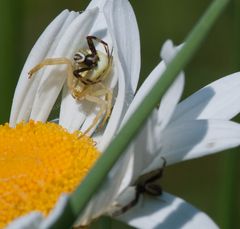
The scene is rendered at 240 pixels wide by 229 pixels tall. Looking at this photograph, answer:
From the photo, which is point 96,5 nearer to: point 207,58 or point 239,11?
point 239,11

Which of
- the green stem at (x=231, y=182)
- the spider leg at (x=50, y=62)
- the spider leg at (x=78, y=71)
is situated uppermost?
the spider leg at (x=50, y=62)

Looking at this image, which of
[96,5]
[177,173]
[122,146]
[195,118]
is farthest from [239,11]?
[177,173]

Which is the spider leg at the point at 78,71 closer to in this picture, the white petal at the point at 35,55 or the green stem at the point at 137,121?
the white petal at the point at 35,55

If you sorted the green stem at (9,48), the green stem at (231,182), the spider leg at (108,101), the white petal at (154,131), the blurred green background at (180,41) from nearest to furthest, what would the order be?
the white petal at (154,131)
the spider leg at (108,101)
the green stem at (231,182)
the green stem at (9,48)
the blurred green background at (180,41)

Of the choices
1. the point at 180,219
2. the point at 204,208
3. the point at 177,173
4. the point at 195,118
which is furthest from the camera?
the point at 177,173

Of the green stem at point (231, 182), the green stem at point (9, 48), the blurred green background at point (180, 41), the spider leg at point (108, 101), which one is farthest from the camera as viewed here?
the blurred green background at point (180, 41)

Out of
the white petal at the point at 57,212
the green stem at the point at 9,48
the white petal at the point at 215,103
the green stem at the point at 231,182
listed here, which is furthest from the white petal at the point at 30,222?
the green stem at the point at 9,48

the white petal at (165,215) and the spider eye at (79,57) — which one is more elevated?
the spider eye at (79,57)
